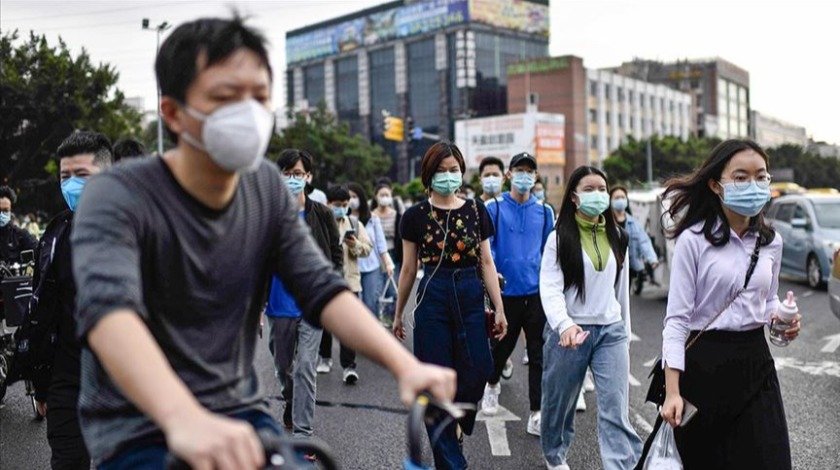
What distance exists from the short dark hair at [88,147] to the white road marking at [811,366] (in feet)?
24.2

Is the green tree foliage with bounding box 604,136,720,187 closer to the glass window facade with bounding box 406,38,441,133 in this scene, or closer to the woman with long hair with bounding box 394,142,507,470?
the glass window facade with bounding box 406,38,441,133

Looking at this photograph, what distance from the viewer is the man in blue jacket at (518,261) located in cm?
744

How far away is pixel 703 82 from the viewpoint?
122 meters

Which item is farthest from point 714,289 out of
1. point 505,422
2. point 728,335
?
point 505,422

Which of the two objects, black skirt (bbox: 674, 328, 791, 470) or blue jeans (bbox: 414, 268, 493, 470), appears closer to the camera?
black skirt (bbox: 674, 328, 791, 470)

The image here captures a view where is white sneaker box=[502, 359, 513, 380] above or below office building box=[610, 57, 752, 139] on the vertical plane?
below

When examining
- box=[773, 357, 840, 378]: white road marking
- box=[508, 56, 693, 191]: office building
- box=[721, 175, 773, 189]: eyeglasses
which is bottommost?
box=[773, 357, 840, 378]: white road marking

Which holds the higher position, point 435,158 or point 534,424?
point 435,158

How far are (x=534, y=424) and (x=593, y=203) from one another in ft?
6.57

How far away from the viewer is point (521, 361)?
402 inches

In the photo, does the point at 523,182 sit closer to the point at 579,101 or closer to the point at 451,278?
the point at 451,278

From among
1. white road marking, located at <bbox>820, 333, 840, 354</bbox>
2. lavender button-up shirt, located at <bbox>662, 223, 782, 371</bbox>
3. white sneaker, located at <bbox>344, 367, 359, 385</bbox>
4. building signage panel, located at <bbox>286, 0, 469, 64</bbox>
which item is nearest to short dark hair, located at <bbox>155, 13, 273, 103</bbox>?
lavender button-up shirt, located at <bbox>662, 223, 782, 371</bbox>

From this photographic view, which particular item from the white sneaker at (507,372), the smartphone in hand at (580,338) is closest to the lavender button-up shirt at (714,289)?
the smartphone in hand at (580,338)

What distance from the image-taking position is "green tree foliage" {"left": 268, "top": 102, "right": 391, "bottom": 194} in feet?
215
